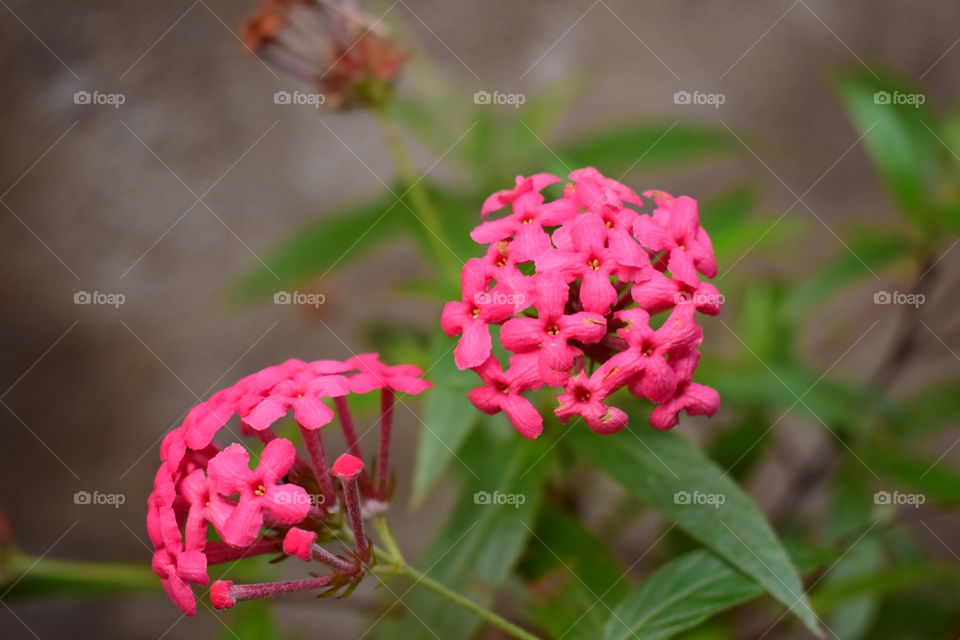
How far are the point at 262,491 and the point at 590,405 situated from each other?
1.48 ft

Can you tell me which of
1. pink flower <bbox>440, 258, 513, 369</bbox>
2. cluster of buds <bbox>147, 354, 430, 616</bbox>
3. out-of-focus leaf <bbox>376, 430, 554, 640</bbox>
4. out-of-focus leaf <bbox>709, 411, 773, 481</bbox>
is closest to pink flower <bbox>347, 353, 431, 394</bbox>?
cluster of buds <bbox>147, 354, 430, 616</bbox>

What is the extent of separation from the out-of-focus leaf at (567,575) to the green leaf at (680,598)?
0.21 metres

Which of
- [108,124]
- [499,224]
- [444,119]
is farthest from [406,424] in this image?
[499,224]

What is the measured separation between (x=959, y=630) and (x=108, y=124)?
2.83 m

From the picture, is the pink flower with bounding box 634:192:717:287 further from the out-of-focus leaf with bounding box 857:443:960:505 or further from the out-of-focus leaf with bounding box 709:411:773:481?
the out-of-focus leaf with bounding box 857:443:960:505

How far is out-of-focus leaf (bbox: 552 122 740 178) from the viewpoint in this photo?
2.13 meters

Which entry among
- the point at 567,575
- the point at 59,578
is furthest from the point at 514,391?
the point at 59,578

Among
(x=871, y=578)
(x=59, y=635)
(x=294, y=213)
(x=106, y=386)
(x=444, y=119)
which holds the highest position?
(x=444, y=119)

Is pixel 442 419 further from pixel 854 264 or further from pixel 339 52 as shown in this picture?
pixel 854 264

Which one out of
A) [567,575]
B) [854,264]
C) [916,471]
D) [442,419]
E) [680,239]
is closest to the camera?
[680,239]

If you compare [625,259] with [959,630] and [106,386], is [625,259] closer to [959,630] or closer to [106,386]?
[959,630]

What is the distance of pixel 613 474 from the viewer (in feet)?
4.55

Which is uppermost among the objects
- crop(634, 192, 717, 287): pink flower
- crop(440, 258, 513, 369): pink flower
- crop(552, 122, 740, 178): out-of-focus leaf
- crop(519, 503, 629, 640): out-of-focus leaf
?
crop(552, 122, 740, 178): out-of-focus leaf

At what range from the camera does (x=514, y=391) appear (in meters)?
1.17
